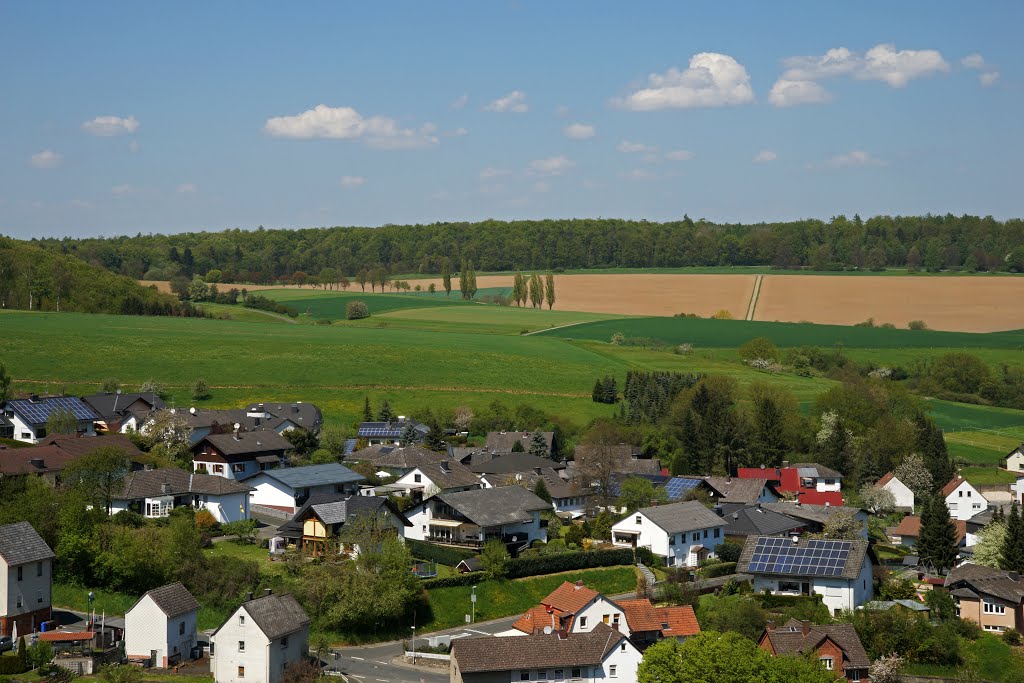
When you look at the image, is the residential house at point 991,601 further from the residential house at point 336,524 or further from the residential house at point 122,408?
the residential house at point 122,408

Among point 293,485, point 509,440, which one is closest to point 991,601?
point 293,485

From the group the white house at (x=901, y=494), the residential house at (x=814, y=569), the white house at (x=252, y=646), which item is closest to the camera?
the white house at (x=252, y=646)

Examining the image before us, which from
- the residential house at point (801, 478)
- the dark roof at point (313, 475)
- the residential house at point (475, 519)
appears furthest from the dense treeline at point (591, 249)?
the residential house at point (475, 519)

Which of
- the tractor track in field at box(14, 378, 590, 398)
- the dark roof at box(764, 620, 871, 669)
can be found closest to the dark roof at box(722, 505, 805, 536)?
the dark roof at box(764, 620, 871, 669)

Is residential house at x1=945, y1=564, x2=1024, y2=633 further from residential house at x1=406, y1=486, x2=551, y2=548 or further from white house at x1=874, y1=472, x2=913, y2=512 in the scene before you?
white house at x1=874, y1=472, x2=913, y2=512

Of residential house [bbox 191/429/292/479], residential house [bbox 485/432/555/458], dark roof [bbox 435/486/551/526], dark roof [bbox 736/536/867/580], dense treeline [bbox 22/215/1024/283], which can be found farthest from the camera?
dense treeline [bbox 22/215/1024/283]

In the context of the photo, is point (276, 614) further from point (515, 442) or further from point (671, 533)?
point (515, 442)
